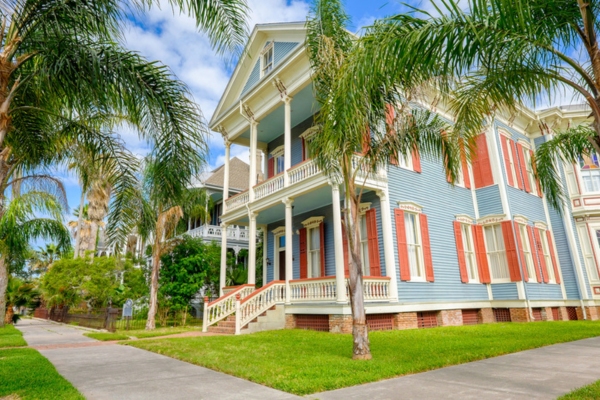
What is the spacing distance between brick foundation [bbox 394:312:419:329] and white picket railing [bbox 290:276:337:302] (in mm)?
2223

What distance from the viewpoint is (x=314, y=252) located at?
14.8 metres

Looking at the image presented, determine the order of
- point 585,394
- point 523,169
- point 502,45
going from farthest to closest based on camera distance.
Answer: point 523,169 < point 502,45 < point 585,394

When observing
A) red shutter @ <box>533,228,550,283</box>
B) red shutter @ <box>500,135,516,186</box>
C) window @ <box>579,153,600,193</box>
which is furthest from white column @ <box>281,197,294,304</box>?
window @ <box>579,153,600,193</box>

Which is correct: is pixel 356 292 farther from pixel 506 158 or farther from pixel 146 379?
pixel 506 158

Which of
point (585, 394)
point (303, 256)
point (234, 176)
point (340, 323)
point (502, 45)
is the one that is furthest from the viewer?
point (234, 176)

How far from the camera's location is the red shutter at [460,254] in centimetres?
1397

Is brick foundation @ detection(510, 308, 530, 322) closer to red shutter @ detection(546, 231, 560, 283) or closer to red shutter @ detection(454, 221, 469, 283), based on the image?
red shutter @ detection(454, 221, 469, 283)

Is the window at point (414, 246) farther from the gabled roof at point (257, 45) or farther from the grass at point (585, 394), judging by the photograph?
the grass at point (585, 394)

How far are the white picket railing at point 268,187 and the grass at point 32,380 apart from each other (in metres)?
8.24

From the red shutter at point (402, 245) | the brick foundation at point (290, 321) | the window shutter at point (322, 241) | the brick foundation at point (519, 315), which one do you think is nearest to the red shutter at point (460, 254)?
the brick foundation at point (519, 315)

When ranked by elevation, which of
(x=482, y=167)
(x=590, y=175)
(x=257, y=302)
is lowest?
(x=257, y=302)

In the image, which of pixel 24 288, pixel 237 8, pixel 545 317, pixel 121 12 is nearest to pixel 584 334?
pixel 545 317

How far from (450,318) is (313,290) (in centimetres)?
513

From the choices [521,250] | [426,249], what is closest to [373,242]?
[426,249]
